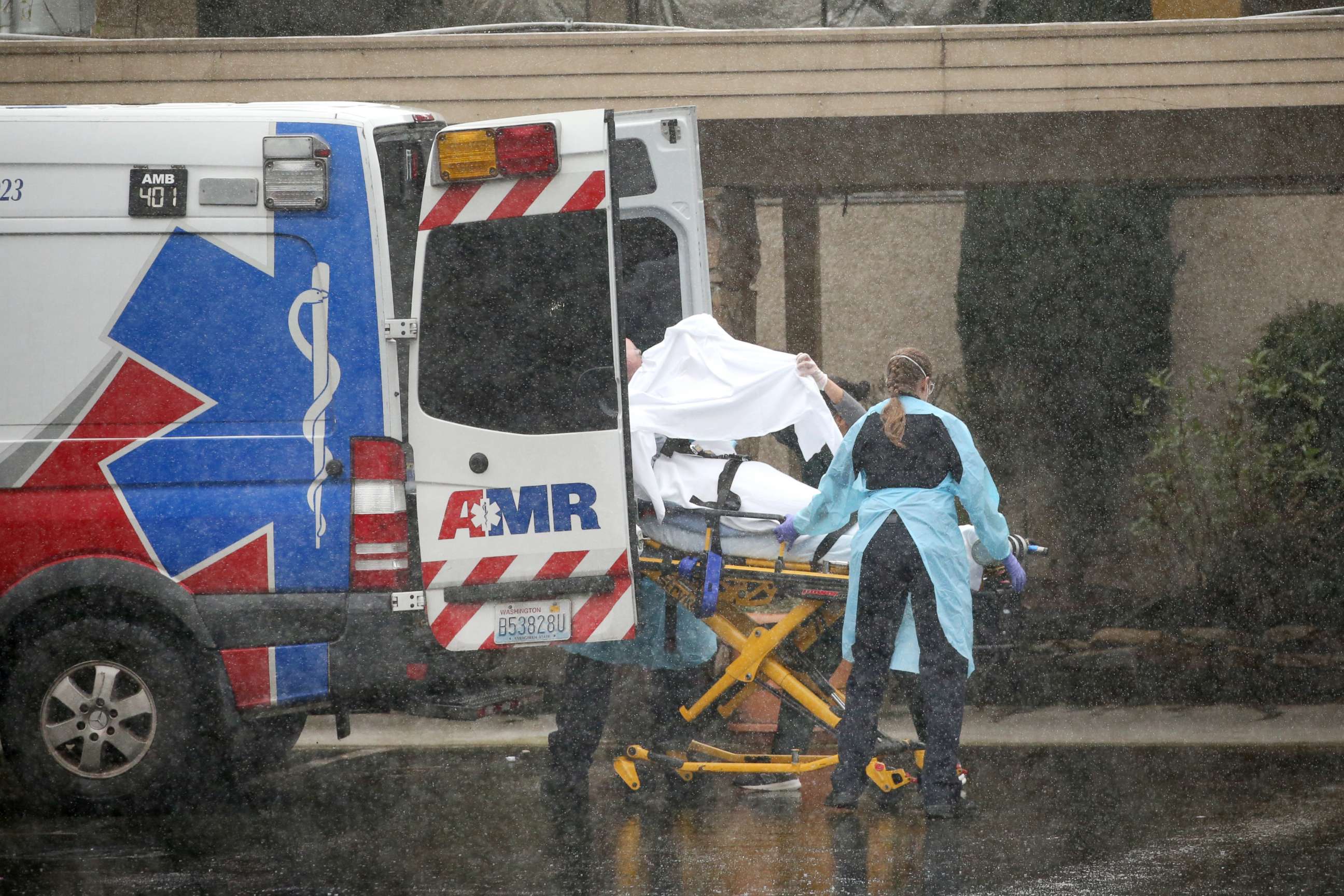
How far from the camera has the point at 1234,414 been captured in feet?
31.6

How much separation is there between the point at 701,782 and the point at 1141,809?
1.70 metres

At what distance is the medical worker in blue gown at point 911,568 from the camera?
516 centimetres

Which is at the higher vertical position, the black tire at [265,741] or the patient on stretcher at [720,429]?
the patient on stretcher at [720,429]

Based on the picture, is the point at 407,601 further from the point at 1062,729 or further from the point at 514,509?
the point at 1062,729

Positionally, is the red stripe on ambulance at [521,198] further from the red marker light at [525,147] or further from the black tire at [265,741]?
the black tire at [265,741]

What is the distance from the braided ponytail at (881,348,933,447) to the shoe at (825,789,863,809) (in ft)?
4.22

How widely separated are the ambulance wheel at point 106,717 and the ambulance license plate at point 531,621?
1.05 metres

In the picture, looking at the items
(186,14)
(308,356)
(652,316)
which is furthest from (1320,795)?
(186,14)

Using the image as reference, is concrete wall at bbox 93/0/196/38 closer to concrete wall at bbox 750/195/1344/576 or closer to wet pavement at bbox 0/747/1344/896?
concrete wall at bbox 750/195/1344/576

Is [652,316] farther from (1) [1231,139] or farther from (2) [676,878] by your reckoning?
(1) [1231,139]

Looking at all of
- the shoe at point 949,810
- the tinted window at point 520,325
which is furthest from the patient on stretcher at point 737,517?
the shoe at point 949,810

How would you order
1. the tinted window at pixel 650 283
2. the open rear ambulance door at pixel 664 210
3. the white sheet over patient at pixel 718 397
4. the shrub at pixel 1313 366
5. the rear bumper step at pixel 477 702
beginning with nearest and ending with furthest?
1. the rear bumper step at pixel 477 702
2. the white sheet over patient at pixel 718 397
3. the open rear ambulance door at pixel 664 210
4. the tinted window at pixel 650 283
5. the shrub at pixel 1313 366

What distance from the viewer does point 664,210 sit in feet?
21.3

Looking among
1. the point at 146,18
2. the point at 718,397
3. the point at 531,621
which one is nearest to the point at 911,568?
the point at 718,397
